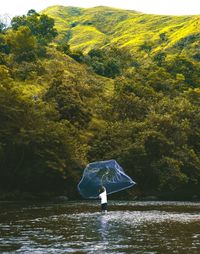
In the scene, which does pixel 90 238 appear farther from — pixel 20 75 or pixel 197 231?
pixel 20 75

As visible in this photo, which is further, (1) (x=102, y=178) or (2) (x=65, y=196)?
(2) (x=65, y=196)

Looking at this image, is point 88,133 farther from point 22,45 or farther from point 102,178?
point 102,178

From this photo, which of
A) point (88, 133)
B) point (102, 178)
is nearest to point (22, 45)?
point (88, 133)

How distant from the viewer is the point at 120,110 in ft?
381

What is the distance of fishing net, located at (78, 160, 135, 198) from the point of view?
5369 cm

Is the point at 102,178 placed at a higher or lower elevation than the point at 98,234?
higher

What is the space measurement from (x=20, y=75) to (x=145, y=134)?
53237mm

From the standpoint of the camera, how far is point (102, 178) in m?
53.9

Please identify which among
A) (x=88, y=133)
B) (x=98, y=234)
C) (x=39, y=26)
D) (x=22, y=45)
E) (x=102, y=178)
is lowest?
(x=98, y=234)

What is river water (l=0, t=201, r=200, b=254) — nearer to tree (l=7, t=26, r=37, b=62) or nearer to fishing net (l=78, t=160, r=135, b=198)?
fishing net (l=78, t=160, r=135, b=198)

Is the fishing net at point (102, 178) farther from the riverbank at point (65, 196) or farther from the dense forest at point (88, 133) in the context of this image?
the dense forest at point (88, 133)

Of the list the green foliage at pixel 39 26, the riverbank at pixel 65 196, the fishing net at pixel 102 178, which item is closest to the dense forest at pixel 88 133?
the riverbank at pixel 65 196

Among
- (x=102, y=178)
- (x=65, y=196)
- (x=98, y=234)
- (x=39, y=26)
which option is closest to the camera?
(x=98, y=234)

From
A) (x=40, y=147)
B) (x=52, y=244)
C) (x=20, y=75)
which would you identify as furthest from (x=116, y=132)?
(x=52, y=244)
